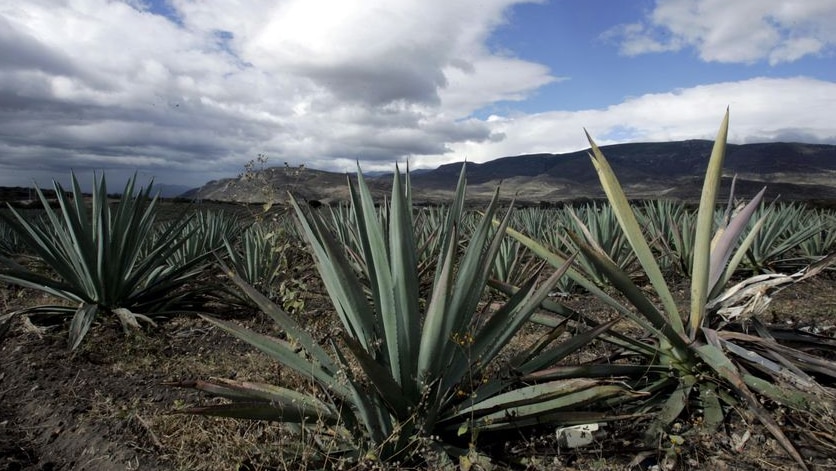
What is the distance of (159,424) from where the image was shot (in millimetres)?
2252

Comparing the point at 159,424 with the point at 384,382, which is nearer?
the point at 384,382

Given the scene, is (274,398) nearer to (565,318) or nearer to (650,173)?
(565,318)

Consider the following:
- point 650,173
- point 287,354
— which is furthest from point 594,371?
point 650,173

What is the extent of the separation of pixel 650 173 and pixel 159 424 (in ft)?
459

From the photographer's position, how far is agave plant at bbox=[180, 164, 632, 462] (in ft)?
5.74

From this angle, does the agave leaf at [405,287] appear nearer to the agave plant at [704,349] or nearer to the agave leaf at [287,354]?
the agave leaf at [287,354]

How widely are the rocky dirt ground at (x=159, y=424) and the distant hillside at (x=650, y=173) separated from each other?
71536 millimetres

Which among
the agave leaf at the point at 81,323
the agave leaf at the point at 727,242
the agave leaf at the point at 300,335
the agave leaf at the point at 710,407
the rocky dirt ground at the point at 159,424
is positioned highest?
the agave leaf at the point at 727,242

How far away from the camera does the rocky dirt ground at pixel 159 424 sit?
182cm

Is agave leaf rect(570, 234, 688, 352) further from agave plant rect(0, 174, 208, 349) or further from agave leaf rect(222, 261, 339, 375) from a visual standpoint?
agave plant rect(0, 174, 208, 349)

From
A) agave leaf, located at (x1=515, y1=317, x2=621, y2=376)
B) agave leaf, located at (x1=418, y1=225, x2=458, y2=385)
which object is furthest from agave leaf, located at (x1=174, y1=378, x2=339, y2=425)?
agave leaf, located at (x1=515, y1=317, x2=621, y2=376)

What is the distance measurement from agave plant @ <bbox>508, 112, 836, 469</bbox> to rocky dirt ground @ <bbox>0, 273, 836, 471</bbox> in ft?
0.42

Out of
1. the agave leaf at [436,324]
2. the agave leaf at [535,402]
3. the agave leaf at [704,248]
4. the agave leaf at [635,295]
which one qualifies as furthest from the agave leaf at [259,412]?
the agave leaf at [704,248]

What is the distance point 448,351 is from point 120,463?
136cm
